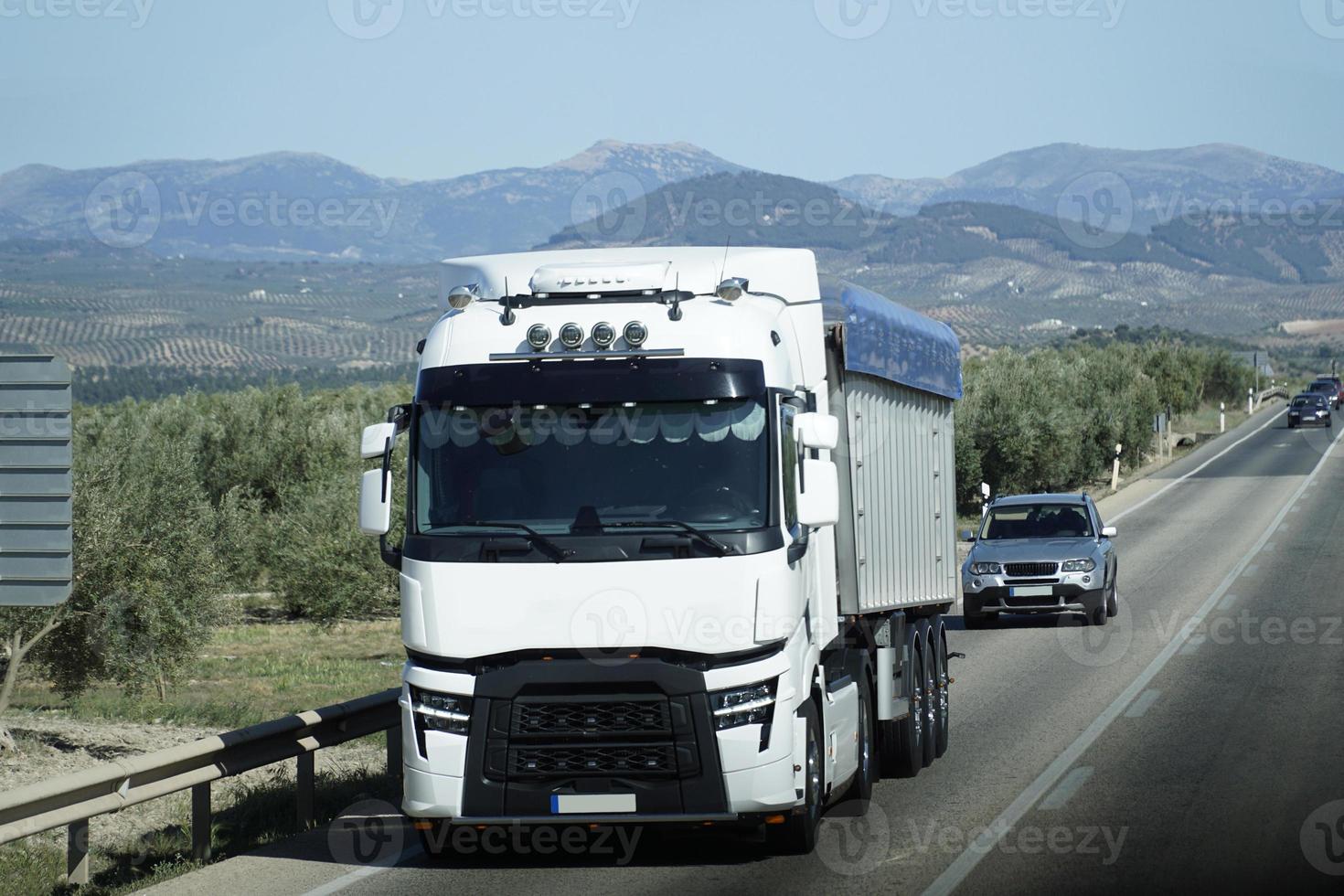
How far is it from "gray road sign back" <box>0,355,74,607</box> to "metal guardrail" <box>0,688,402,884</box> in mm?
1380

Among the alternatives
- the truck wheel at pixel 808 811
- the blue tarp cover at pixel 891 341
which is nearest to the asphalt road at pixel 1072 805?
the truck wheel at pixel 808 811

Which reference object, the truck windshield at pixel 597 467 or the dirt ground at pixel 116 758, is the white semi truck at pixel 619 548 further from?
the dirt ground at pixel 116 758

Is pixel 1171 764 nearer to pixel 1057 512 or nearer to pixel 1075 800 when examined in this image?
pixel 1075 800

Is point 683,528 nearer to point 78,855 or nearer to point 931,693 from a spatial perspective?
point 78,855

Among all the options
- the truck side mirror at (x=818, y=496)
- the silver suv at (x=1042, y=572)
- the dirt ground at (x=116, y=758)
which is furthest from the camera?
the silver suv at (x=1042, y=572)

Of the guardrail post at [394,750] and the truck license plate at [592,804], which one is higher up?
the truck license plate at [592,804]

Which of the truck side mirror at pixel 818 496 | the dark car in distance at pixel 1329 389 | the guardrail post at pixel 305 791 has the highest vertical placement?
the dark car in distance at pixel 1329 389

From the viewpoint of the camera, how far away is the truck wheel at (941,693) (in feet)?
41.5

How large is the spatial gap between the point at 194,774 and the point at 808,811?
3.46 m

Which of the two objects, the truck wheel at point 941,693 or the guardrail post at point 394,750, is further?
the truck wheel at point 941,693

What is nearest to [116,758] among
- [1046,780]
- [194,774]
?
[194,774]

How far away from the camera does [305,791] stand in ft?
34.4

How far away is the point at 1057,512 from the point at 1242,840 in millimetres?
15046

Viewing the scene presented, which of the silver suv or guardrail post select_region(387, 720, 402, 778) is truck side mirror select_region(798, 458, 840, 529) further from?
the silver suv
